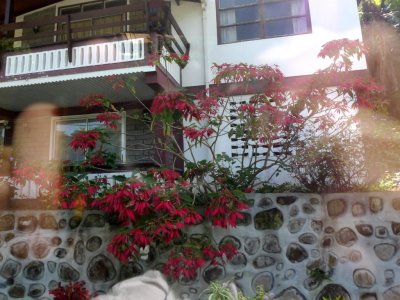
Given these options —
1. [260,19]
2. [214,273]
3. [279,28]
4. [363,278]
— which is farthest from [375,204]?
[260,19]

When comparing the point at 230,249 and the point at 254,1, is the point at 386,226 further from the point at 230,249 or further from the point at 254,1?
the point at 254,1

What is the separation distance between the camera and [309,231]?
5184 millimetres

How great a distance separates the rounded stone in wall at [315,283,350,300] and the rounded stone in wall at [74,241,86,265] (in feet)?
11.1

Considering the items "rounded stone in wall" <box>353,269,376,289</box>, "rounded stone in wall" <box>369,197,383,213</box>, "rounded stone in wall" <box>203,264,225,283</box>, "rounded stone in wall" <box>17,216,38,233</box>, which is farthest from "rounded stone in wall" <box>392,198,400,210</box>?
"rounded stone in wall" <box>17,216,38,233</box>

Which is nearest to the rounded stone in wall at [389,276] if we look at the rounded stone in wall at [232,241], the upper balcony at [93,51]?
the rounded stone in wall at [232,241]

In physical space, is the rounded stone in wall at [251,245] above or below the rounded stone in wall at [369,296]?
above

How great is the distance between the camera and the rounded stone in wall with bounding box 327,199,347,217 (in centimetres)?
518

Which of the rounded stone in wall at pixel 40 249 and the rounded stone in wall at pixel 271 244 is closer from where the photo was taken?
the rounded stone in wall at pixel 271 244

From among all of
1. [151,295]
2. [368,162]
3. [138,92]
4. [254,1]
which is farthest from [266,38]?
[151,295]

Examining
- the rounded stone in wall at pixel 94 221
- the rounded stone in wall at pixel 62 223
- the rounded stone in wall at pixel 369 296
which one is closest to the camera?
the rounded stone in wall at pixel 369 296

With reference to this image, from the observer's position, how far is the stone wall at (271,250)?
4.95 meters

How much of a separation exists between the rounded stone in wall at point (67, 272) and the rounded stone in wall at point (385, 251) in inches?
167

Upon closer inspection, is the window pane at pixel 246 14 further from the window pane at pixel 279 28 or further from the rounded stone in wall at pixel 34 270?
the rounded stone in wall at pixel 34 270

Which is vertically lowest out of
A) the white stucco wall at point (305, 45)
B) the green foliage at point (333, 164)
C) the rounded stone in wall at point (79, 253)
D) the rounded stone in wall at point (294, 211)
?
the rounded stone in wall at point (79, 253)
